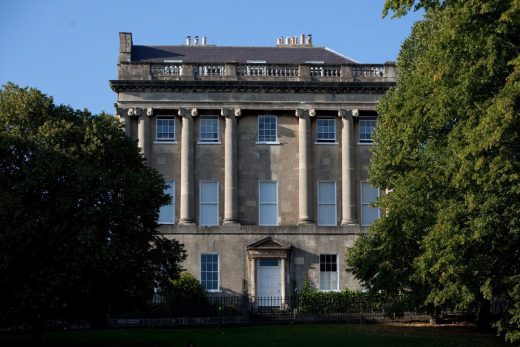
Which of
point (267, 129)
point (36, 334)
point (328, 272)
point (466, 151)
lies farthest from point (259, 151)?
point (466, 151)

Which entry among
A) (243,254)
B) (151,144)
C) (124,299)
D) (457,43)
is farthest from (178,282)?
(457,43)

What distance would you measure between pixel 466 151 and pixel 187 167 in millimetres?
27382

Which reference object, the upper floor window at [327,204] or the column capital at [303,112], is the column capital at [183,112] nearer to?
the column capital at [303,112]

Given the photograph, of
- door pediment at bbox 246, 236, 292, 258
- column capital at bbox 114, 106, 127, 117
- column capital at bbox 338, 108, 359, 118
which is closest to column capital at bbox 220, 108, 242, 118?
column capital at bbox 114, 106, 127, 117

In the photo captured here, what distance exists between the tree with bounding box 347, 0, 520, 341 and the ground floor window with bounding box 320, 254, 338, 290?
1823 cm

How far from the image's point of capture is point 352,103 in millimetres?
50344

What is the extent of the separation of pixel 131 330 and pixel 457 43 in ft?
65.2

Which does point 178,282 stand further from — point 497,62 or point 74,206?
point 497,62

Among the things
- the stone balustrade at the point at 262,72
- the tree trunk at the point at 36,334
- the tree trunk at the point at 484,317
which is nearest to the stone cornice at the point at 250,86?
the stone balustrade at the point at 262,72

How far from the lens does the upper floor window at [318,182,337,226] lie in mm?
50125

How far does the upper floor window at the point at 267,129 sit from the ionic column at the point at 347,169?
12.1 ft

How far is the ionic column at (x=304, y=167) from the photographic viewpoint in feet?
162

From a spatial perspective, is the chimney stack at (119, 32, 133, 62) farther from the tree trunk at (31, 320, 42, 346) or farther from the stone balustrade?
the tree trunk at (31, 320, 42, 346)

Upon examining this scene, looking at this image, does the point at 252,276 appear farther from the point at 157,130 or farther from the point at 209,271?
the point at 157,130
